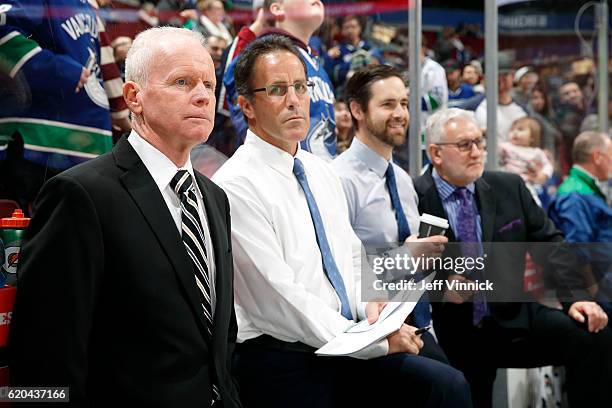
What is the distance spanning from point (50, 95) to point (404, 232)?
1.41 meters

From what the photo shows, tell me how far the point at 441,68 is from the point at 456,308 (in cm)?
163

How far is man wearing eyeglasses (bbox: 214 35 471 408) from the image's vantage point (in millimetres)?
2447

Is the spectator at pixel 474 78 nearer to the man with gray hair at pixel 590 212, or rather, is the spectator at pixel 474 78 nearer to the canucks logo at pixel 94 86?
the man with gray hair at pixel 590 212

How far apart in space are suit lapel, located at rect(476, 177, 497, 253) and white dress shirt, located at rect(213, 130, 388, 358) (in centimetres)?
87

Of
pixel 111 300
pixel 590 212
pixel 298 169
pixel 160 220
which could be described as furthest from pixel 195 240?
pixel 590 212

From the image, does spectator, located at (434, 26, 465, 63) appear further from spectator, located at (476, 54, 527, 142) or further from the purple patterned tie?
the purple patterned tie

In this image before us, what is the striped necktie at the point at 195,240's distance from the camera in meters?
2.01

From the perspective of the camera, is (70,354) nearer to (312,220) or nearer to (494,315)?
(312,220)

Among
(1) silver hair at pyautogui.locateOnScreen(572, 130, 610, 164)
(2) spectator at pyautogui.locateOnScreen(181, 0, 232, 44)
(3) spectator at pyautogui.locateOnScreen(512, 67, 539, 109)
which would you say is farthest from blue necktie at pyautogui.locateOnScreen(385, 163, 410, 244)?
(3) spectator at pyautogui.locateOnScreen(512, 67, 539, 109)

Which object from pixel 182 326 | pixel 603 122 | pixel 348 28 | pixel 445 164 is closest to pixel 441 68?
pixel 348 28

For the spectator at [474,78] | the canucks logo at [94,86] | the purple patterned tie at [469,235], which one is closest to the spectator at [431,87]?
the spectator at [474,78]

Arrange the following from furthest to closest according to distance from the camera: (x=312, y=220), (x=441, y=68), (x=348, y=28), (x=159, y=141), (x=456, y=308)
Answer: (x=441, y=68) < (x=348, y=28) < (x=456, y=308) < (x=312, y=220) < (x=159, y=141)

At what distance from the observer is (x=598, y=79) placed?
602 centimetres

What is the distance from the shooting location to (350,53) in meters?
3.86
